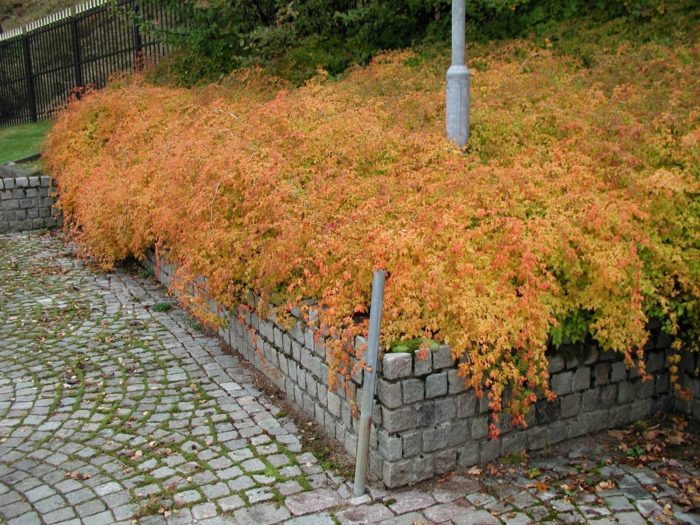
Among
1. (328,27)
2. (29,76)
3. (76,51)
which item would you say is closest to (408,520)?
(328,27)

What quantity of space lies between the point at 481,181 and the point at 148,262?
564 cm

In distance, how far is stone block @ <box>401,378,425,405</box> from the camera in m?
4.51

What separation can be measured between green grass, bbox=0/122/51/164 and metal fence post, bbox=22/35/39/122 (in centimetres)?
52

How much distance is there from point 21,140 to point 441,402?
1523cm

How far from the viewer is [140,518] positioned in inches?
169

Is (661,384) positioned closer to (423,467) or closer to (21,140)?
(423,467)

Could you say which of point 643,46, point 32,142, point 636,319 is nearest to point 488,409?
point 636,319

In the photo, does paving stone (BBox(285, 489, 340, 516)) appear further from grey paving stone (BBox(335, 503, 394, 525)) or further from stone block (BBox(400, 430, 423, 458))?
stone block (BBox(400, 430, 423, 458))

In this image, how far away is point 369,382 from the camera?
4.44 m

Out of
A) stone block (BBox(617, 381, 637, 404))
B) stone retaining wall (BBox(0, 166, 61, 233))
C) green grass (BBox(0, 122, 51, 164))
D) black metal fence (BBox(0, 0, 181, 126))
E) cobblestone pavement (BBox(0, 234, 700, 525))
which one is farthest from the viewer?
black metal fence (BBox(0, 0, 181, 126))

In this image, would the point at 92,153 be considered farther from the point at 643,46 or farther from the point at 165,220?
the point at 643,46

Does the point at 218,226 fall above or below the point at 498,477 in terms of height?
above

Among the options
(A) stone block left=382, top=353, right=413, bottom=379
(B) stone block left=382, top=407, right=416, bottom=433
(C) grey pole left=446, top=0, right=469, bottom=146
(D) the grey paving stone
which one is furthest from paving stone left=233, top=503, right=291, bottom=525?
(C) grey pole left=446, top=0, right=469, bottom=146

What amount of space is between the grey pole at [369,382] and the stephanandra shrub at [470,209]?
0.77 feet
